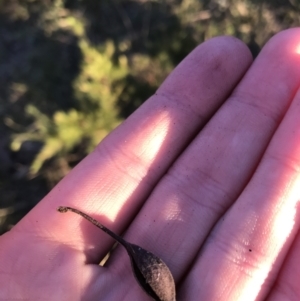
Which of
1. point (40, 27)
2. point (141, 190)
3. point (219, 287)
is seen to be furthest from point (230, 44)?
point (40, 27)

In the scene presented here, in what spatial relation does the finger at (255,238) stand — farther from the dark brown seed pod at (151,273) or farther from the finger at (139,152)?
the finger at (139,152)

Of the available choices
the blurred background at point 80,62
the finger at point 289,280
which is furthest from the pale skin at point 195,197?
the blurred background at point 80,62

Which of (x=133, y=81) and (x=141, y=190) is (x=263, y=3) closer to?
(x=133, y=81)

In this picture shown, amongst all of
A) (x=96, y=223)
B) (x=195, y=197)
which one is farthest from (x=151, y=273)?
(x=195, y=197)

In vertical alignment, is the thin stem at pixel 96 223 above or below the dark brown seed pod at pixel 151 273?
above

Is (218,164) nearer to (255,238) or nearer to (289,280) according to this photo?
(255,238)

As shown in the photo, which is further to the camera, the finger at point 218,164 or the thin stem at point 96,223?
the finger at point 218,164

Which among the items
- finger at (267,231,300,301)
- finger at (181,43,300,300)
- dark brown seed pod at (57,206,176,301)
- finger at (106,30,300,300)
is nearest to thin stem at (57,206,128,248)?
dark brown seed pod at (57,206,176,301)
